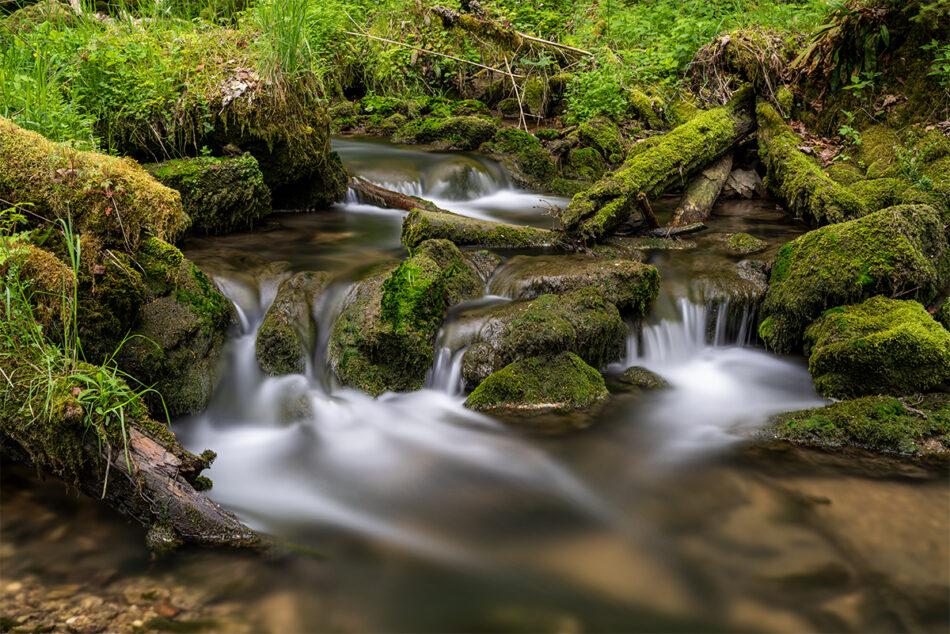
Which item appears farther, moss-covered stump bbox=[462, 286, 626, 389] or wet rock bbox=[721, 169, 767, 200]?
wet rock bbox=[721, 169, 767, 200]

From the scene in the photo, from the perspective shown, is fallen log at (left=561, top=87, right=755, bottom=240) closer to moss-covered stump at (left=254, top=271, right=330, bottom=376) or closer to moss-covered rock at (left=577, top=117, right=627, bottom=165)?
moss-covered rock at (left=577, top=117, right=627, bottom=165)

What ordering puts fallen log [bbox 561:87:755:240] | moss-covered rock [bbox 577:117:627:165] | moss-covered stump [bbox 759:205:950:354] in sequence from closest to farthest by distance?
1. moss-covered stump [bbox 759:205:950:354]
2. fallen log [bbox 561:87:755:240]
3. moss-covered rock [bbox 577:117:627:165]

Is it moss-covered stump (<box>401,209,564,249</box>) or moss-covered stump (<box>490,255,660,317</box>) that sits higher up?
moss-covered stump (<box>401,209,564,249</box>)

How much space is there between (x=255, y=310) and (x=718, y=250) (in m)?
4.64

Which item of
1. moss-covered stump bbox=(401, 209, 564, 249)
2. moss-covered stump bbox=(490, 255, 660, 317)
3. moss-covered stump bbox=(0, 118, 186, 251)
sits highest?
moss-covered stump bbox=(0, 118, 186, 251)

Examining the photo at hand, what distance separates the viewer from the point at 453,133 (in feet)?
33.2

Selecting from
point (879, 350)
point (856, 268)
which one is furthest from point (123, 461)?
point (856, 268)

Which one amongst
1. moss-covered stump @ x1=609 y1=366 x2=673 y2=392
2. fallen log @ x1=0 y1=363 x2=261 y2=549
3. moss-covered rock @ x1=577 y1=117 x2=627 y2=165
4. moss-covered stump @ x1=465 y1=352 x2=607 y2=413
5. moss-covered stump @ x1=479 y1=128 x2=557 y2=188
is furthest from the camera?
moss-covered rock @ x1=577 y1=117 x2=627 y2=165

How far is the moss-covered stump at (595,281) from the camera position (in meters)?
5.17

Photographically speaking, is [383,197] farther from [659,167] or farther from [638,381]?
[638,381]

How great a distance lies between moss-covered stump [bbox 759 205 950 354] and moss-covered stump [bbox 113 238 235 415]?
4.47m

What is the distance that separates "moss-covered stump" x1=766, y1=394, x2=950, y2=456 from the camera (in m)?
3.77

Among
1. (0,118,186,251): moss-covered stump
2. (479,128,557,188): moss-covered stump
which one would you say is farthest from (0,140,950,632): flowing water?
(479,128,557,188): moss-covered stump

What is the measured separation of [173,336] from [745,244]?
17.8 ft
